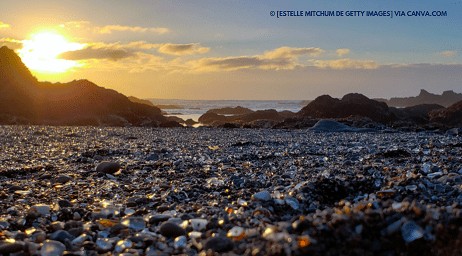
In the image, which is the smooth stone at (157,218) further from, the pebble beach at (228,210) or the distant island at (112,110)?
the distant island at (112,110)

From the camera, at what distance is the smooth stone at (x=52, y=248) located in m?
3.20

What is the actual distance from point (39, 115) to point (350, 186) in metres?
33.8

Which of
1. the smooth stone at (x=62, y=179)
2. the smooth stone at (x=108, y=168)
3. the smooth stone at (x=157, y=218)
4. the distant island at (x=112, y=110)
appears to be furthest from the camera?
the distant island at (x=112, y=110)

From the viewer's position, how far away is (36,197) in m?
5.33

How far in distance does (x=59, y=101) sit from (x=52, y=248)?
1472 inches

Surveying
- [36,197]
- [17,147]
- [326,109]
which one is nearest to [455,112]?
[326,109]

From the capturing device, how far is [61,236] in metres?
3.55

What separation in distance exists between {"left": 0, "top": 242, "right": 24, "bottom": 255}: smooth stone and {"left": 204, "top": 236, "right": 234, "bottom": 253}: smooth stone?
1.45m

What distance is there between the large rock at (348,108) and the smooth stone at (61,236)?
3264 centimetres

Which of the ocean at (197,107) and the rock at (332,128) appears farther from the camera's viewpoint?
the ocean at (197,107)

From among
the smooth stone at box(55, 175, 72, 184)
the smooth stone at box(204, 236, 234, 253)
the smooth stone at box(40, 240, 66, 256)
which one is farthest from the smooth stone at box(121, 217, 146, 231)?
the smooth stone at box(55, 175, 72, 184)

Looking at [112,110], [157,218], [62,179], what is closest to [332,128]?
[62,179]

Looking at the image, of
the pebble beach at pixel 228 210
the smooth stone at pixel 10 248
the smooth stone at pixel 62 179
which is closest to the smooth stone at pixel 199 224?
the pebble beach at pixel 228 210

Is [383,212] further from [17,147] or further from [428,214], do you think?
[17,147]
